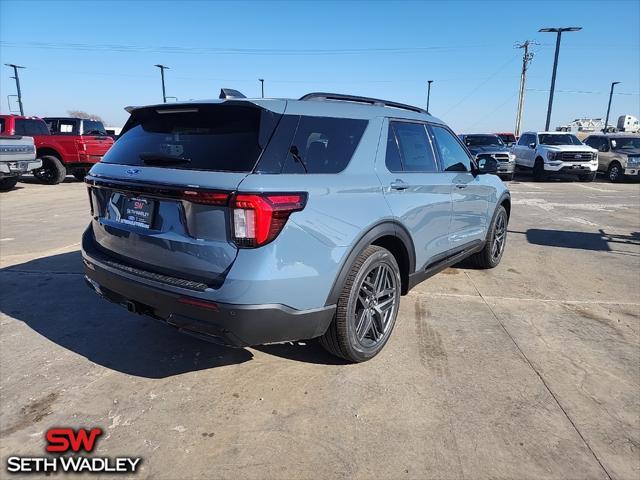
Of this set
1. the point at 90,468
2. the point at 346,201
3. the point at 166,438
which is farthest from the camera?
the point at 346,201

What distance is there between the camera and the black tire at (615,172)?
17.8 metres

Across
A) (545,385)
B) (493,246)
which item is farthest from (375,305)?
(493,246)

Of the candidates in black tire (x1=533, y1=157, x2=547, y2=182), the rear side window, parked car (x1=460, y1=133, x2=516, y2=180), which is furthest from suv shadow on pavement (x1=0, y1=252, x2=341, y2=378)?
black tire (x1=533, y1=157, x2=547, y2=182)

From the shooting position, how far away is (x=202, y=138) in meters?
2.70

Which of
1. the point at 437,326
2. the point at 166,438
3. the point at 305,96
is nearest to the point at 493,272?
the point at 437,326

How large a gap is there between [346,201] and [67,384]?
2196 millimetres

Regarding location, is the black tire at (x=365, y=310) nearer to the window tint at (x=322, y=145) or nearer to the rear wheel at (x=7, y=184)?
the window tint at (x=322, y=145)

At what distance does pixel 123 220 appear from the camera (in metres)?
2.88

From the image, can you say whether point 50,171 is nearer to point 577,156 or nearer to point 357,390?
point 357,390

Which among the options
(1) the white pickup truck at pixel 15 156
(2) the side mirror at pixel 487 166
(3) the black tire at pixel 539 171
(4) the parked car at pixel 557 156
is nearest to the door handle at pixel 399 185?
(2) the side mirror at pixel 487 166

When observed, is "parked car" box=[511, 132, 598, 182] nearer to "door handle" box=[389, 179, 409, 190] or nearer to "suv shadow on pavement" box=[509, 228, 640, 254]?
"suv shadow on pavement" box=[509, 228, 640, 254]

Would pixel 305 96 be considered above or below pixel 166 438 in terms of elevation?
above

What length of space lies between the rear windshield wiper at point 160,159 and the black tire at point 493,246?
3.89 metres

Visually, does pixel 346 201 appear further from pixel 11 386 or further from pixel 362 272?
pixel 11 386
